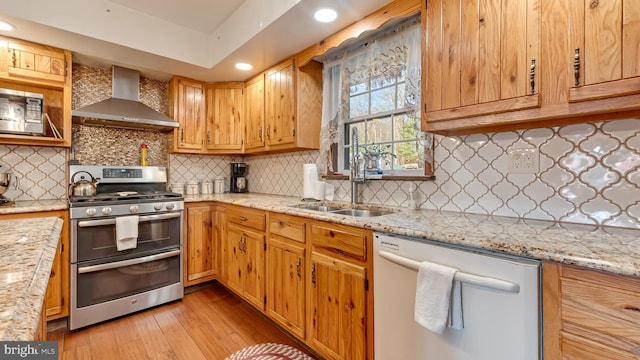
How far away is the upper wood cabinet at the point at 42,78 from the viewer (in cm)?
224

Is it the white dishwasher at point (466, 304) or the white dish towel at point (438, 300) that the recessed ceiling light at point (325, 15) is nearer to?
the white dishwasher at point (466, 304)

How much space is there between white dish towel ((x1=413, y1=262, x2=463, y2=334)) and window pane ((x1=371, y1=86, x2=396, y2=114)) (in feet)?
4.51

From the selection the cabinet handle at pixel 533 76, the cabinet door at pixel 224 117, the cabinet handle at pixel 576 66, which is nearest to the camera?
the cabinet handle at pixel 576 66

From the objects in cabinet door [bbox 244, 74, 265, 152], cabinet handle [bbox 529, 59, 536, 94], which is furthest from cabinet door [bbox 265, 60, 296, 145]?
cabinet handle [bbox 529, 59, 536, 94]

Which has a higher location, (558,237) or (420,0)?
(420,0)

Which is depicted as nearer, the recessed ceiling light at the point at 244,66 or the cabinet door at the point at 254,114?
the recessed ceiling light at the point at 244,66

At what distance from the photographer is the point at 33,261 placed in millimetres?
730

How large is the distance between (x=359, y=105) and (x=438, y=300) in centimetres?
167

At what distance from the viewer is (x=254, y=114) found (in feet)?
9.96

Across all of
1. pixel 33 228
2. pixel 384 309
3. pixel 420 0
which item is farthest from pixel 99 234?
pixel 420 0

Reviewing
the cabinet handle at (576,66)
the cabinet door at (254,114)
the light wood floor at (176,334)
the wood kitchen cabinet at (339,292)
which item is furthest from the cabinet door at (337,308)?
the cabinet door at (254,114)

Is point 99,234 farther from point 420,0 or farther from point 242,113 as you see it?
point 420,0

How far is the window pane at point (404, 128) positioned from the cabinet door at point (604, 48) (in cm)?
97

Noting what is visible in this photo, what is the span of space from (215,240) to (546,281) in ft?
8.75
